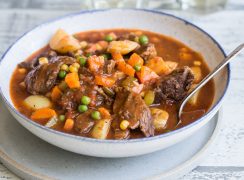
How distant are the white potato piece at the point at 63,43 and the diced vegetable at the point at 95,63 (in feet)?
1.78

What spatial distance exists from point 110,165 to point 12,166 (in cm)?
74

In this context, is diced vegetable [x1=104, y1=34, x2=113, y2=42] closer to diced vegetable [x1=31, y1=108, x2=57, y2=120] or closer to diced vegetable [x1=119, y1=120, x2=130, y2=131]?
diced vegetable [x1=31, y1=108, x2=57, y2=120]

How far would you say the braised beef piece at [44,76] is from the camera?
421 cm

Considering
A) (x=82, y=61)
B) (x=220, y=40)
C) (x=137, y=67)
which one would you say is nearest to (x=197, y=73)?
(x=137, y=67)

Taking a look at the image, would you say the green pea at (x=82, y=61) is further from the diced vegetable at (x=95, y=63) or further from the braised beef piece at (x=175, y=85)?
the braised beef piece at (x=175, y=85)

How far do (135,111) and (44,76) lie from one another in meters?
0.94

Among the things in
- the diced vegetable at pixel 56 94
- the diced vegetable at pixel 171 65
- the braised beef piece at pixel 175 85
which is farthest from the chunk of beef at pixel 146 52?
the diced vegetable at pixel 56 94

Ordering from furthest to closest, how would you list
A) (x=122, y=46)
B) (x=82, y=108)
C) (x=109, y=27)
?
(x=109, y=27)
(x=122, y=46)
(x=82, y=108)

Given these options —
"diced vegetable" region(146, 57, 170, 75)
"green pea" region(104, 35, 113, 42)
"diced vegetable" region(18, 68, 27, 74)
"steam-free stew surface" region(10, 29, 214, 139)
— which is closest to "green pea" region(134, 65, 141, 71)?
"steam-free stew surface" region(10, 29, 214, 139)

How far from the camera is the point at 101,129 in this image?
3.77 metres

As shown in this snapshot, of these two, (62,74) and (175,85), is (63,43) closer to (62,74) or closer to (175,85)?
(62,74)

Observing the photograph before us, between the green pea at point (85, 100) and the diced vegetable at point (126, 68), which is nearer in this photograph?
the green pea at point (85, 100)

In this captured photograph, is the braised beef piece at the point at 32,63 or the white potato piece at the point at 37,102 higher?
the braised beef piece at the point at 32,63

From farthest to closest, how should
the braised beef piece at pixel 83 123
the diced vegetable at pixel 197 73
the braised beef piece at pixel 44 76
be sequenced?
the diced vegetable at pixel 197 73 < the braised beef piece at pixel 44 76 < the braised beef piece at pixel 83 123
